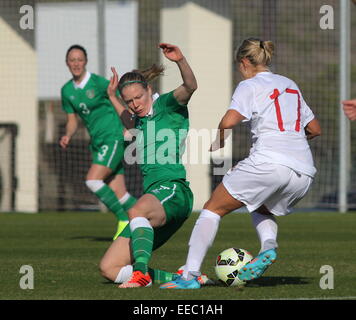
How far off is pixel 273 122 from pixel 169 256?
10.4 ft

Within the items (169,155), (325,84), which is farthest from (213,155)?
(169,155)

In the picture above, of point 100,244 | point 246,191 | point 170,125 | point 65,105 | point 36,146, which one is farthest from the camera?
point 36,146

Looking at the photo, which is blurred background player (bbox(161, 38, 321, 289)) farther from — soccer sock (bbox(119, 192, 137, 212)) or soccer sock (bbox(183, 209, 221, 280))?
soccer sock (bbox(119, 192, 137, 212))

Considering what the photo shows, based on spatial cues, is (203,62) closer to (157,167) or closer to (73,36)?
(73,36)

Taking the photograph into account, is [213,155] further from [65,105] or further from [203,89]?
[65,105]

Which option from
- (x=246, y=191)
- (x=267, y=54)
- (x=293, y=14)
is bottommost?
(x=246, y=191)

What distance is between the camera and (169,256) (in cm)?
985

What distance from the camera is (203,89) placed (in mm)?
19891

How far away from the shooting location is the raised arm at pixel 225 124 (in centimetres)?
683

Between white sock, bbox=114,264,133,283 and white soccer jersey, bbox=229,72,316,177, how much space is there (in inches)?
53.5

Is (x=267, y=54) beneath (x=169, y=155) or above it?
above

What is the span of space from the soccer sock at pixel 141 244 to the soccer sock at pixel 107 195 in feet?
16.0

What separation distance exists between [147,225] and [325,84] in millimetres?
13249

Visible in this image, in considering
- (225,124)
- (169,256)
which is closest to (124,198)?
(169,256)
